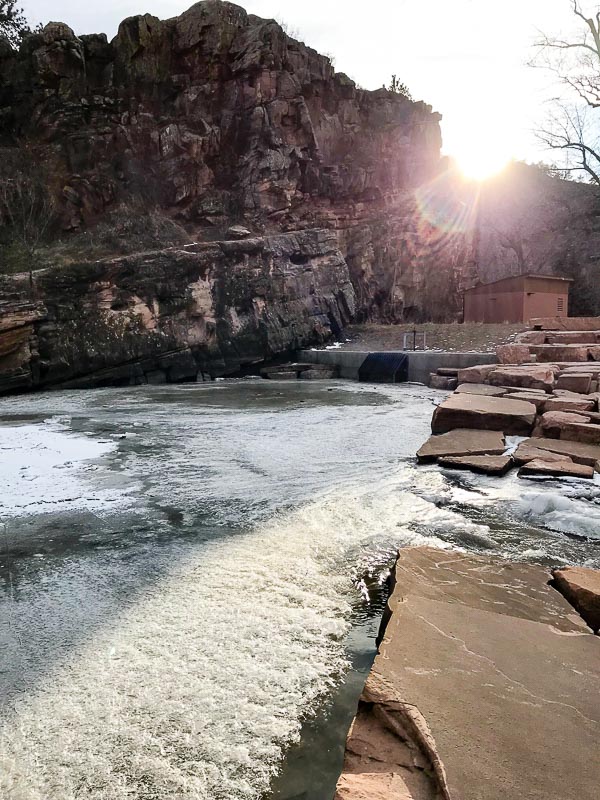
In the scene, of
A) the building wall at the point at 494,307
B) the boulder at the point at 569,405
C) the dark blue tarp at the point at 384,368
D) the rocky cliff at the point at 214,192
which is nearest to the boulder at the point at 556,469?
the boulder at the point at 569,405

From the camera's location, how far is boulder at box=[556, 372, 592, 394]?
664 centimetres

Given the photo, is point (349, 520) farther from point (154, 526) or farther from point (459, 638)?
point (459, 638)

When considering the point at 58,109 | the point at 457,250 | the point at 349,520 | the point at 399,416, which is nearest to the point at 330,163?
the point at 457,250

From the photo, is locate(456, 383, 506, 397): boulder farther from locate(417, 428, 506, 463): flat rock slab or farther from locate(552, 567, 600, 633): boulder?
locate(552, 567, 600, 633): boulder

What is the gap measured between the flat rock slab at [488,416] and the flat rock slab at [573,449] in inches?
14.3

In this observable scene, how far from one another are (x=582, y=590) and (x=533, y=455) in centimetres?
232

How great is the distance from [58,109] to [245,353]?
13863 mm

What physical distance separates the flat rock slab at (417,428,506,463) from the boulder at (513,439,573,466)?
189 millimetres

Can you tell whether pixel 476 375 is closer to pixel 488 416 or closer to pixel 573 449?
Result: pixel 488 416

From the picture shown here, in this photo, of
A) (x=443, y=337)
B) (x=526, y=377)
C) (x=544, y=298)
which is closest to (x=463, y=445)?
(x=526, y=377)

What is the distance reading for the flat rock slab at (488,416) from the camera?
5238 millimetres

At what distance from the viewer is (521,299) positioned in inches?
726

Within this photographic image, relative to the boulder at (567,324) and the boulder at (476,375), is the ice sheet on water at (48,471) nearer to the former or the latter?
the boulder at (476,375)

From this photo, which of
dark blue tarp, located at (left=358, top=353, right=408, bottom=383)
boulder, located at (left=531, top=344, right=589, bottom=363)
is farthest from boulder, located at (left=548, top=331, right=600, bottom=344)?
dark blue tarp, located at (left=358, top=353, right=408, bottom=383)
